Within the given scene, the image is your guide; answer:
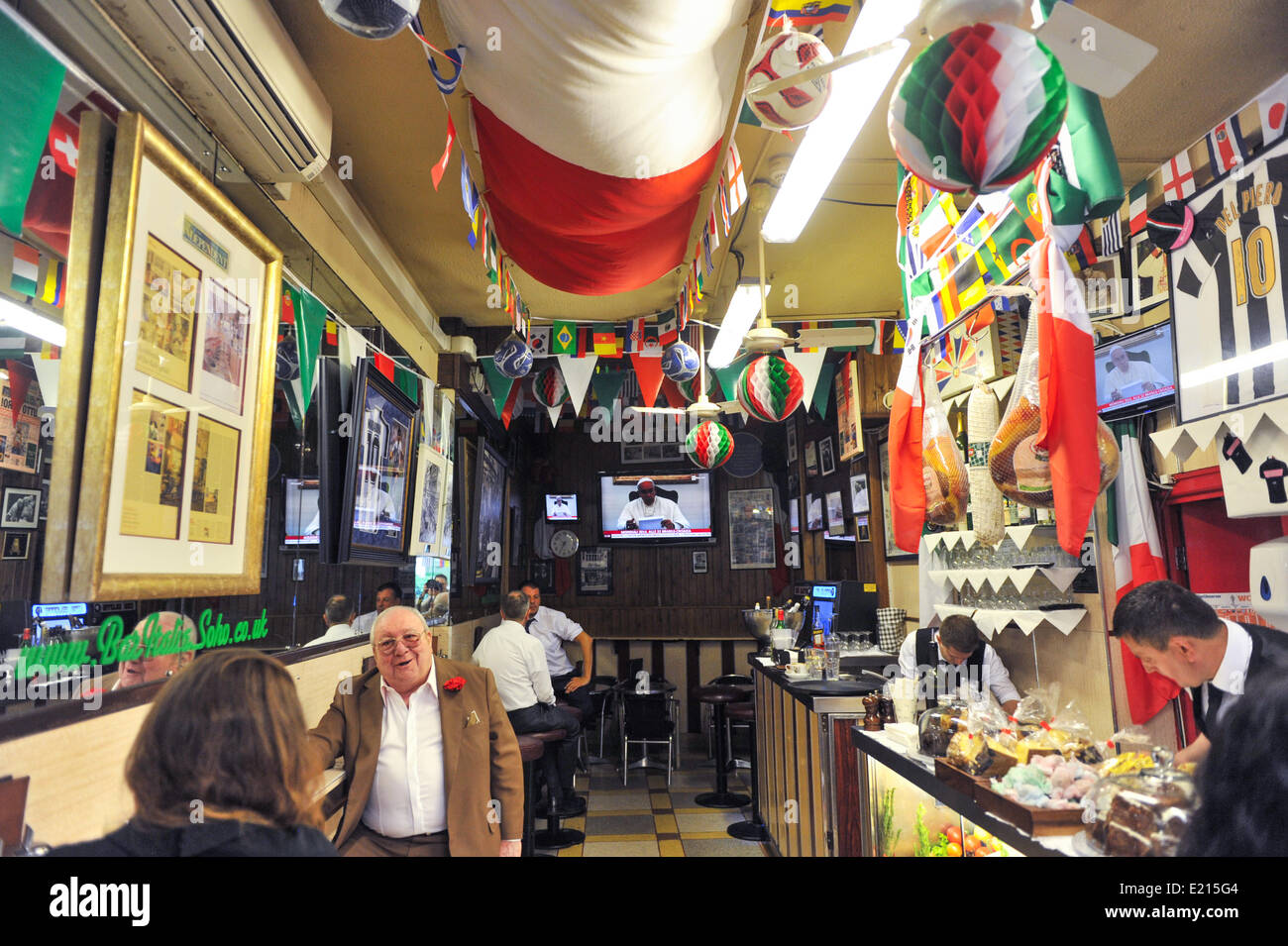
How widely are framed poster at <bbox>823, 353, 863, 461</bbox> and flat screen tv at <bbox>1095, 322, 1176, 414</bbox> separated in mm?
2714

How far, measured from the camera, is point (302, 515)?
10.3 ft

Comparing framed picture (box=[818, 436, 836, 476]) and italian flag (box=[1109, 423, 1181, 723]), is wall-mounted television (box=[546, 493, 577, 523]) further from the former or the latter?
italian flag (box=[1109, 423, 1181, 723])

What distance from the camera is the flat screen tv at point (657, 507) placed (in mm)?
9117

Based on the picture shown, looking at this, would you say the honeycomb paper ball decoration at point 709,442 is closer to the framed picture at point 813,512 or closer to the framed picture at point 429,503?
the framed picture at point 429,503

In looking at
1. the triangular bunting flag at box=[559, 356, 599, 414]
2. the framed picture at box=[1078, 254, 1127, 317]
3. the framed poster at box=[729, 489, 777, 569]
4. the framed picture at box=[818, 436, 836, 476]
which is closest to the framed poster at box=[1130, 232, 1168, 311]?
the framed picture at box=[1078, 254, 1127, 317]

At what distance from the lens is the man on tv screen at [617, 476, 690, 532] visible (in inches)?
359

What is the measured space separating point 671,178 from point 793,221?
2.23 feet

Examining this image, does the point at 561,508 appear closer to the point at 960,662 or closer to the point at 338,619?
the point at 338,619

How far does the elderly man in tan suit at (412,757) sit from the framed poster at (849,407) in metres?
4.34

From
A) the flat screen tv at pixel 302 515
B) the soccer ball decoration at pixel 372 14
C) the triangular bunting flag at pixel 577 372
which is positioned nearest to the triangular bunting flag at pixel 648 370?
the triangular bunting flag at pixel 577 372

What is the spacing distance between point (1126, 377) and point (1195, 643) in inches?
64.7

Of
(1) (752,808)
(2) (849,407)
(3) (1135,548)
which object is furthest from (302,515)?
(2) (849,407)

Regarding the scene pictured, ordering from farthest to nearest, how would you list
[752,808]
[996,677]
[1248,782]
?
[752,808], [996,677], [1248,782]

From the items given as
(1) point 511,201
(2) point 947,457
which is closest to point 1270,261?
(2) point 947,457
